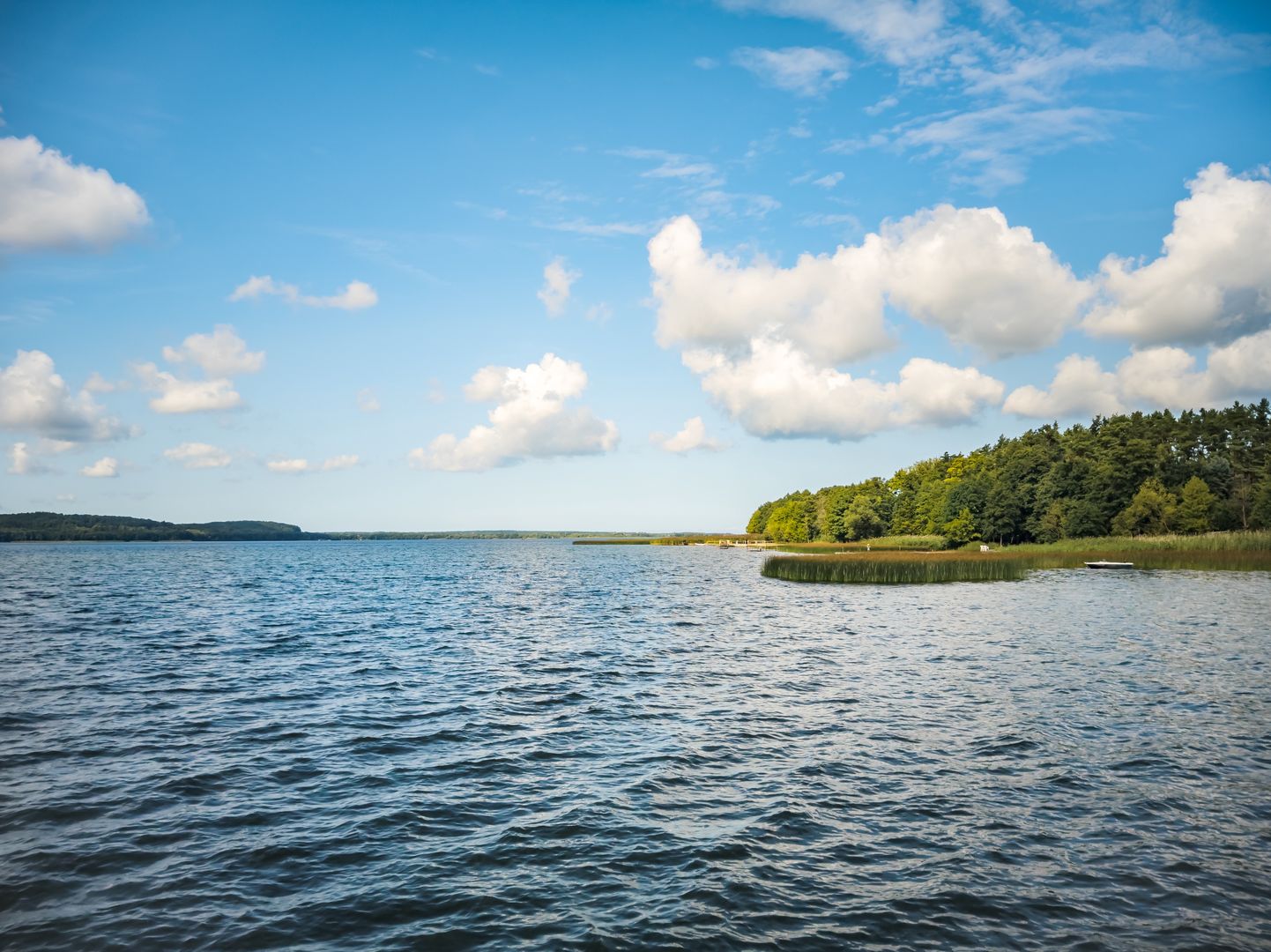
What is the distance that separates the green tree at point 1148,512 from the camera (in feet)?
373

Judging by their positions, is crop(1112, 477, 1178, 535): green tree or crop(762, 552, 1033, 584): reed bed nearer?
crop(762, 552, 1033, 584): reed bed

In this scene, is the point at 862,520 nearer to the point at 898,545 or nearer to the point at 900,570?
the point at 898,545

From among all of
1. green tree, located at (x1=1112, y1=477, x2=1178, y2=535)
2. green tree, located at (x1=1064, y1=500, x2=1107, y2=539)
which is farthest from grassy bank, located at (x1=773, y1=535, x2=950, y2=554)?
green tree, located at (x1=1112, y1=477, x2=1178, y2=535)

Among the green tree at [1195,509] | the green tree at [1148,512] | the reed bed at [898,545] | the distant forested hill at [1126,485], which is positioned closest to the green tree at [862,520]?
the distant forested hill at [1126,485]

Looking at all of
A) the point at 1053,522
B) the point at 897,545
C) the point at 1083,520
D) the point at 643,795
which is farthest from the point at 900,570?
the point at 1053,522

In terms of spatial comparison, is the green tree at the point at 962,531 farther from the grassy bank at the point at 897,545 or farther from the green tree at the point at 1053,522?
the green tree at the point at 1053,522

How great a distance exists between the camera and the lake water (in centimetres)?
982

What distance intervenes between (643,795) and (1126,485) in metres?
140

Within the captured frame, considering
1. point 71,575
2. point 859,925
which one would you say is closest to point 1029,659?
point 859,925

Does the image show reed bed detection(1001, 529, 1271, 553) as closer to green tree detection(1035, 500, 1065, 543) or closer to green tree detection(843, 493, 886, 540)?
green tree detection(1035, 500, 1065, 543)

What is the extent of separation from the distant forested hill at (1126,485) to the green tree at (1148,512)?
166 mm

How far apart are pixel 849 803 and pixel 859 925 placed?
438cm

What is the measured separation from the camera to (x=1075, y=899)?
10164mm

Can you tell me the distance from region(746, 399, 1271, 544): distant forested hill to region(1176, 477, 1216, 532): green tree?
0.14 m
